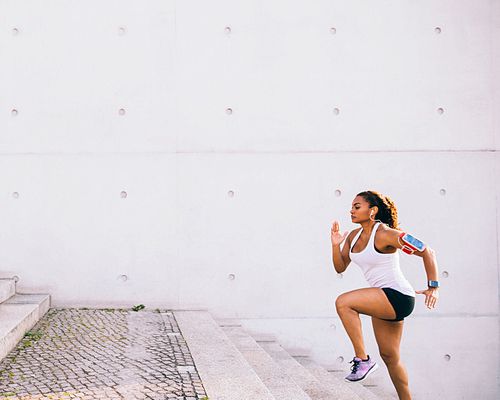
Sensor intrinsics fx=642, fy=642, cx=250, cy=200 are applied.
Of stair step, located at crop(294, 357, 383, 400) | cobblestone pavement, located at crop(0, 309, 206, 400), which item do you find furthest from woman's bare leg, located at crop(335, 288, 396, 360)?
cobblestone pavement, located at crop(0, 309, 206, 400)

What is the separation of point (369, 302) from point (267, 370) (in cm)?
109

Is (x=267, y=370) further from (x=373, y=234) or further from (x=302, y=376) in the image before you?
(x=373, y=234)

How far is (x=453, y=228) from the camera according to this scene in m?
6.97

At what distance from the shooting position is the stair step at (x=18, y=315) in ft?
14.6

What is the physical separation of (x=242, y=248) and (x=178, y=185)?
95 centimetres

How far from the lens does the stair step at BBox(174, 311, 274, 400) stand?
3.62 m

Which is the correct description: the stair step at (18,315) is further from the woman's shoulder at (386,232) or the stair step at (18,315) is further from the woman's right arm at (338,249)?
the woman's shoulder at (386,232)

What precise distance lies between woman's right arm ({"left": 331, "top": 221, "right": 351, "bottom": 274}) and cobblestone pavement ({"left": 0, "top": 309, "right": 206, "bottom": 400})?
119 cm

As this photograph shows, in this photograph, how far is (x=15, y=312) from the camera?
5.25 metres

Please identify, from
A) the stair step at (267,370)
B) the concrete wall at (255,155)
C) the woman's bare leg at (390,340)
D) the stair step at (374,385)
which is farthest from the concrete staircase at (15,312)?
the stair step at (374,385)

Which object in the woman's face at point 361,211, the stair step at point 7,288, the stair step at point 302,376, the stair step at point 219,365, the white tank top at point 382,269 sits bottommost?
the stair step at point 302,376

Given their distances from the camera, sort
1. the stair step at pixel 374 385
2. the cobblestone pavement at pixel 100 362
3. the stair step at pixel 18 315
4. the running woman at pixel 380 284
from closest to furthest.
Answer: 1. the cobblestone pavement at pixel 100 362
2. the running woman at pixel 380 284
3. the stair step at pixel 18 315
4. the stair step at pixel 374 385

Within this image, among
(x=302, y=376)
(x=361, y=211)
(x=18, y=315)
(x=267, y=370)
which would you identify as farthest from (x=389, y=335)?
(x=18, y=315)

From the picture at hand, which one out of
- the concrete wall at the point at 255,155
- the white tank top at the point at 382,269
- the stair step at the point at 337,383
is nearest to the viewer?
the white tank top at the point at 382,269
